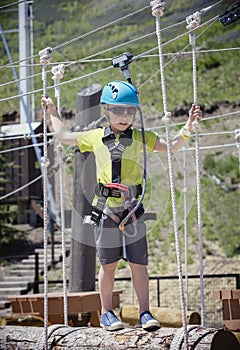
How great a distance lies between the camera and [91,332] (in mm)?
2527

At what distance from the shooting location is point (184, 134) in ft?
8.98

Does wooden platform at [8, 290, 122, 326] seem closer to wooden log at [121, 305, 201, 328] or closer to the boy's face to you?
wooden log at [121, 305, 201, 328]

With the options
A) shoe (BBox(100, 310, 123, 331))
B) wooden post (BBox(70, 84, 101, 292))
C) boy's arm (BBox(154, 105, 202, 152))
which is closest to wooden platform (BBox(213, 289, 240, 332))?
shoe (BBox(100, 310, 123, 331))

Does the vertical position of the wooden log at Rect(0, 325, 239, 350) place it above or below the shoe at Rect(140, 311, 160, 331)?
below

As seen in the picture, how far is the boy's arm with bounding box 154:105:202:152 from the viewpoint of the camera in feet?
8.73

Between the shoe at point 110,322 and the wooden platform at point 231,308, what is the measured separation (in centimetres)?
61

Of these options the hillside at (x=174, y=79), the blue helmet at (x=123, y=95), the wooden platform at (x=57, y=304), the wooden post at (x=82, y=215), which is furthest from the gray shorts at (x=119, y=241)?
the hillside at (x=174, y=79)

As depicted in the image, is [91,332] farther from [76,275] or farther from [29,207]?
[29,207]

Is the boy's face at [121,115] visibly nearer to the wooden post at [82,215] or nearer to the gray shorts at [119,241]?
the gray shorts at [119,241]

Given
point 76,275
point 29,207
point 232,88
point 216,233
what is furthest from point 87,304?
point 232,88

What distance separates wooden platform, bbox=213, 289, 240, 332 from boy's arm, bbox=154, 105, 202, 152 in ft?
2.33

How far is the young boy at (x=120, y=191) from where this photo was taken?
106 inches

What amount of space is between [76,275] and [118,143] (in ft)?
7.24

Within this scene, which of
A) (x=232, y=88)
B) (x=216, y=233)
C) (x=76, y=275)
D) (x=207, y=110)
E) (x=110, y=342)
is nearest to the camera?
(x=110, y=342)
